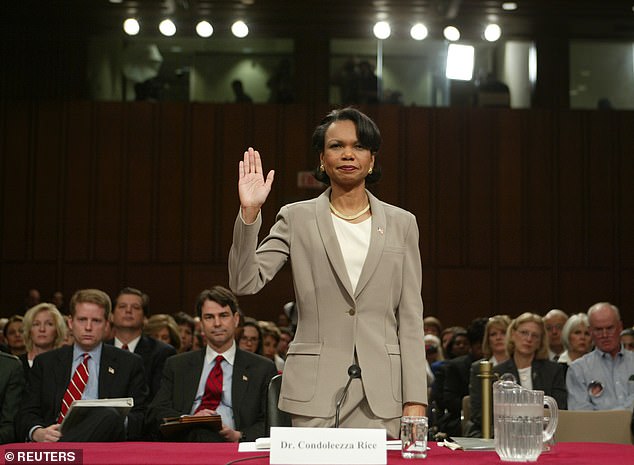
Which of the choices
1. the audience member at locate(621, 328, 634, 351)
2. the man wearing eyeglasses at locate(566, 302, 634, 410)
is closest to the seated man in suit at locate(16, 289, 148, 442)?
the man wearing eyeglasses at locate(566, 302, 634, 410)

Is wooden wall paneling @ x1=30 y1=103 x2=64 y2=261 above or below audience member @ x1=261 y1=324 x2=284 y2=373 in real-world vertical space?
above

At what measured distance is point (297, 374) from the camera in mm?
2400

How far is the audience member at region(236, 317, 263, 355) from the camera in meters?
6.79

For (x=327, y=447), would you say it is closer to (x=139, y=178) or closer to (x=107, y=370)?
(x=107, y=370)

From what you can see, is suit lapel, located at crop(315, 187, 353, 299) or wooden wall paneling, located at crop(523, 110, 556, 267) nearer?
suit lapel, located at crop(315, 187, 353, 299)

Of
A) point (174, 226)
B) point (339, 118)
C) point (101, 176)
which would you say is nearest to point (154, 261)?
point (174, 226)

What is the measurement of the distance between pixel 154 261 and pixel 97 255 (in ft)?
2.37

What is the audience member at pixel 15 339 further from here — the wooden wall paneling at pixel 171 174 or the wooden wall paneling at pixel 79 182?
the wooden wall paneling at pixel 171 174

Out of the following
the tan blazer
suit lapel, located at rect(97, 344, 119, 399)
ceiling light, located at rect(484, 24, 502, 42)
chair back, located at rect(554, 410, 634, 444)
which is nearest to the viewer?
the tan blazer

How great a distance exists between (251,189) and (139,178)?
9.77m

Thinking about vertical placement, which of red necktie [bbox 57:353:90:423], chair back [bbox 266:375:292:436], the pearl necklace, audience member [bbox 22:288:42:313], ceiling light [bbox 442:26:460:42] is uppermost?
ceiling light [bbox 442:26:460:42]

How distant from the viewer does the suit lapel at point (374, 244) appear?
247 cm

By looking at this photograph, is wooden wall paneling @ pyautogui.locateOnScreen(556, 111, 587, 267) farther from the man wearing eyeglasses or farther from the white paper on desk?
the white paper on desk

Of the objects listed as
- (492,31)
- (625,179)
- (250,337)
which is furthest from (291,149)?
(250,337)
